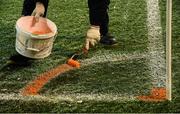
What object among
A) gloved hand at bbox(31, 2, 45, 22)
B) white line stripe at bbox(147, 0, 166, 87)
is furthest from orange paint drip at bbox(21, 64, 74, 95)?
white line stripe at bbox(147, 0, 166, 87)

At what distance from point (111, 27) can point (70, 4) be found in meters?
0.97

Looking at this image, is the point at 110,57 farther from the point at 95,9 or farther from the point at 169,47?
the point at 169,47

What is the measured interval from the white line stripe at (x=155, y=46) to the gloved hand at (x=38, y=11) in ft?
3.45

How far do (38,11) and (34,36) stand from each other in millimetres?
263

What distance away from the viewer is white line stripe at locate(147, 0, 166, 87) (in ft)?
14.3

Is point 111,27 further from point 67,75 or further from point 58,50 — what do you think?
point 67,75

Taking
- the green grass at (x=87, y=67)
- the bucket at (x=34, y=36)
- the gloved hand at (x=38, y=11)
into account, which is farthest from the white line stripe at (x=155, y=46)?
the gloved hand at (x=38, y=11)

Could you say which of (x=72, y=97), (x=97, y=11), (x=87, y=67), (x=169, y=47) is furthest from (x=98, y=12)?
(x=169, y=47)

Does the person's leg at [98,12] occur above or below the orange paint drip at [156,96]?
above

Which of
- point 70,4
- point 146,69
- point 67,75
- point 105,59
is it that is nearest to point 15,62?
point 67,75

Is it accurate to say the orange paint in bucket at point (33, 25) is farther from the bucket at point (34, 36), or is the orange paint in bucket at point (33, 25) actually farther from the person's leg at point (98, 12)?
the person's leg at point (98, 12)

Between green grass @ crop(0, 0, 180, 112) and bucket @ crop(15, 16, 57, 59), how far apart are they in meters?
0.20

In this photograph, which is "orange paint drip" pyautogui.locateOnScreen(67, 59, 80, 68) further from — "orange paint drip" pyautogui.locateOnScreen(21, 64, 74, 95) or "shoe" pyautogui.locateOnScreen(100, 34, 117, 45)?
"shoe" pyautogui.locateOnScreen(100, 34, 117, 45)

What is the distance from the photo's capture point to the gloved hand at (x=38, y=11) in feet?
14.3
